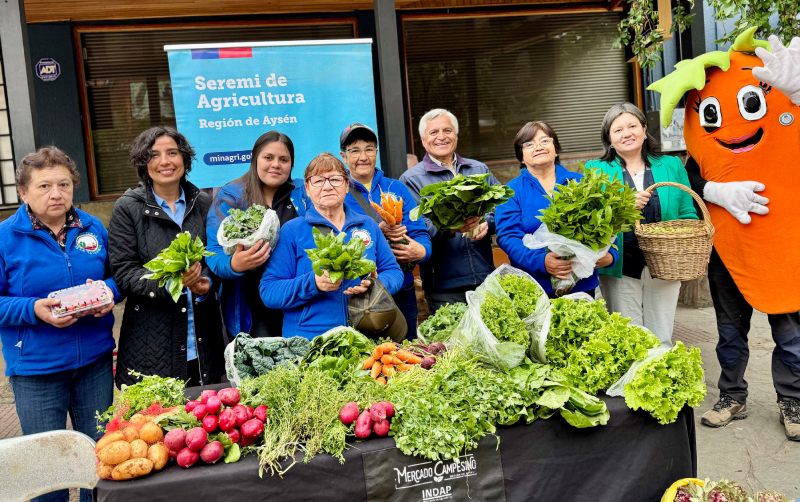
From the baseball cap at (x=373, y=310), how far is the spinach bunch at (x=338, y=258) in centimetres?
14

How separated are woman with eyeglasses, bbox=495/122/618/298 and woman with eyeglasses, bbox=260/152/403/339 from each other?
88cm

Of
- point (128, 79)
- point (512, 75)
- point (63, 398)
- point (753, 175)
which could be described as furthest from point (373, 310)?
point (512, 75)

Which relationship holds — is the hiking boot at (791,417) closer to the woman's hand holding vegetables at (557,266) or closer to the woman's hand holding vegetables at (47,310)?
the woman's hand holding vegetables at (557,266)

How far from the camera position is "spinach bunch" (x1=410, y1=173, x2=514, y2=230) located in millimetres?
3525

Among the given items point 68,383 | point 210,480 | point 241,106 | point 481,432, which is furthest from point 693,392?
point 241,106

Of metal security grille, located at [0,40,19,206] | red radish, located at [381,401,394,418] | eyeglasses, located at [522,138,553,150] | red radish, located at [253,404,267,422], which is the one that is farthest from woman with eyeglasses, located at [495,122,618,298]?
metal security grille, located at [0,40,19,206]

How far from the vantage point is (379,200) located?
3992 millimetres

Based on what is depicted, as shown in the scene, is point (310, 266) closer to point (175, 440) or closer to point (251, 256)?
point (251, 256)

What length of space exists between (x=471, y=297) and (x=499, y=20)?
6.48m

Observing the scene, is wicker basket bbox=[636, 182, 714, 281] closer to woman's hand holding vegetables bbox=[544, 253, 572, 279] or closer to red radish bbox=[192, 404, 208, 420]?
woman's hand holding vegetables bbox=[544, 253, 572, 279]

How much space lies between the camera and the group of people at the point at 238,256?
3.05m

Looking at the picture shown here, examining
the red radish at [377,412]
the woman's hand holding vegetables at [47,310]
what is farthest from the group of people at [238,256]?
the red radish at [377,412]

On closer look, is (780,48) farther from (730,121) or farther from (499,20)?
(499,20)

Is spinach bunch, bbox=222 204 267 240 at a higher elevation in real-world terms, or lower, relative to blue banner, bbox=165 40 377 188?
lower
